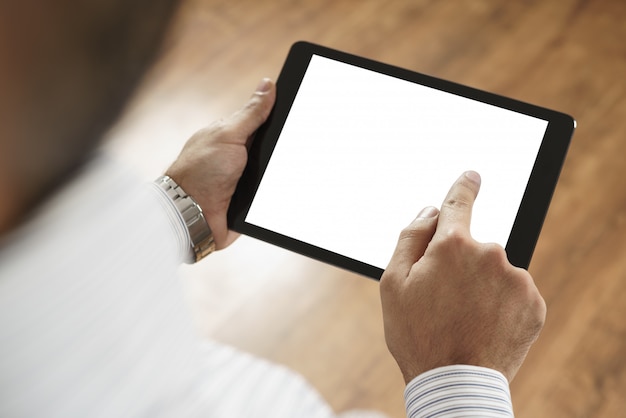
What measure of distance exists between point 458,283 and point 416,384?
0.11 meters

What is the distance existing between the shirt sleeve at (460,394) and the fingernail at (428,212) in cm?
17

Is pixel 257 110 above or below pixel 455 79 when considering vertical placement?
above

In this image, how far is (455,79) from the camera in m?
1.61

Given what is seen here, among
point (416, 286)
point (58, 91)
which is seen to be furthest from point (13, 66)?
point (416, 286)

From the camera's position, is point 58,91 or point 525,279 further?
point 525,279

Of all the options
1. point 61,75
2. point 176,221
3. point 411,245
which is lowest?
point 176,221

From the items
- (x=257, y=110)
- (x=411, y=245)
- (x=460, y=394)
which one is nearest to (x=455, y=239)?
(x=411, y=245)

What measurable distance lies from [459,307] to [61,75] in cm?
53

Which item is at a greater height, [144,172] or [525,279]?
[525,279]

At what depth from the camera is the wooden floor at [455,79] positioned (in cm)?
128

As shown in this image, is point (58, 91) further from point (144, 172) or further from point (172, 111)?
point (172, 111)

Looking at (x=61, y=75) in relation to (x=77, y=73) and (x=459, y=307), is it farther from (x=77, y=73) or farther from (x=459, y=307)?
(x=459, y=307)

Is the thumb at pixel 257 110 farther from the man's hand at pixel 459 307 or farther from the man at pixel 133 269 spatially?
the man's hand at pixel 459 307

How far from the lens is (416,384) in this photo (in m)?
0.62
